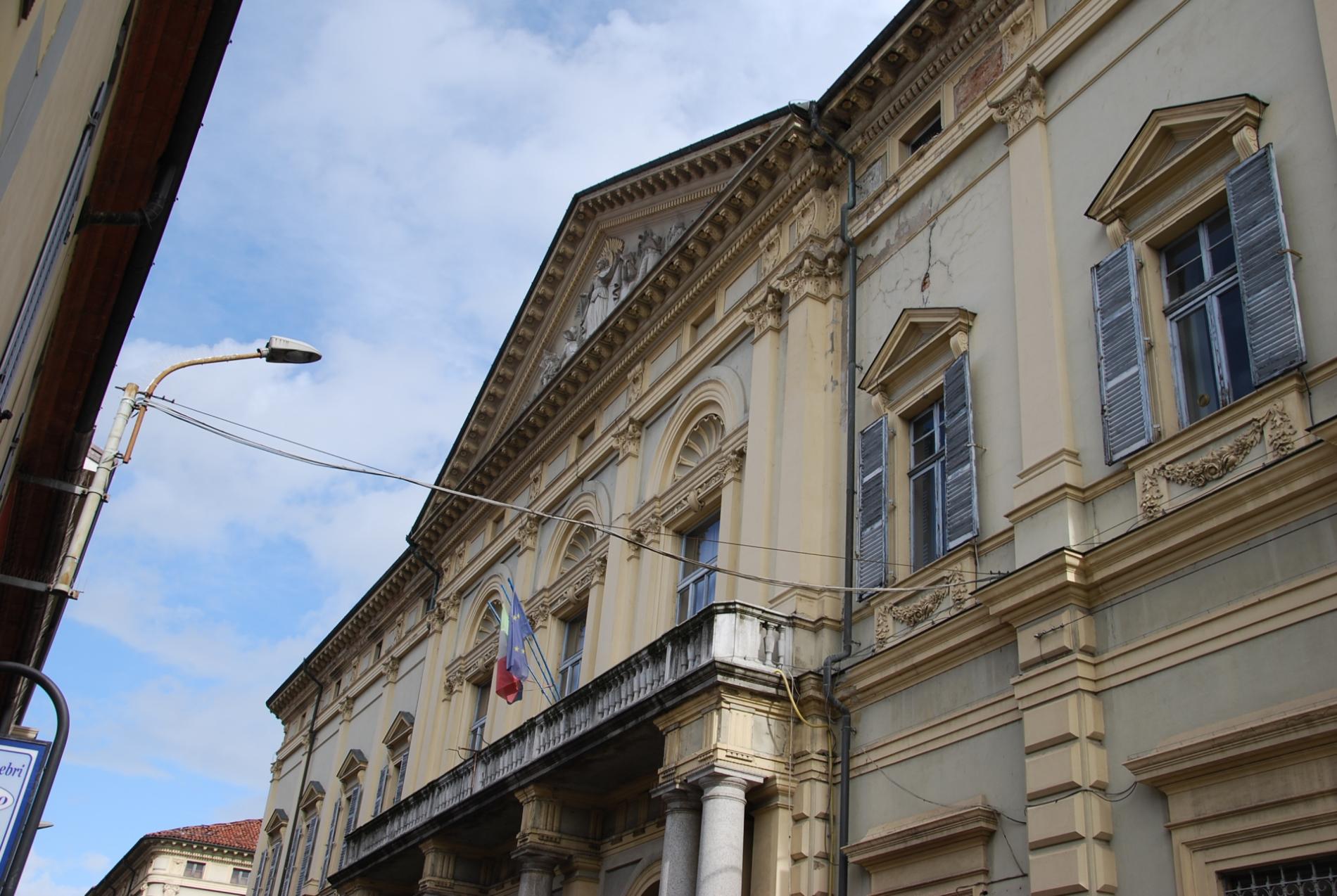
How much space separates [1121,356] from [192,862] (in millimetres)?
55519

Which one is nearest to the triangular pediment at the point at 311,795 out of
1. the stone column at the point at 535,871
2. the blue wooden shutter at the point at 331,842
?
the blue wooden shutter at the point at 331,842

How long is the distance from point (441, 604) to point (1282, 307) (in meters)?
21.3

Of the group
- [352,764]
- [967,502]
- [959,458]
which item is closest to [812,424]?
[959,458]

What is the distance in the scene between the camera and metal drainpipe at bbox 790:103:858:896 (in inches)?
494

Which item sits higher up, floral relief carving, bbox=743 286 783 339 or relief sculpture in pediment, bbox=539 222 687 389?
relief sculpture in pediment, bbox=539 222 687 389

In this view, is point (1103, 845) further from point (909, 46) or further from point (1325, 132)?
point (909, 46)

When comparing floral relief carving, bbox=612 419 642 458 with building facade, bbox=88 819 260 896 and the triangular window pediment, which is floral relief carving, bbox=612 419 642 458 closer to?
the triangular window pediment

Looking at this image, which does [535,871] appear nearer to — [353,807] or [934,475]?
[934,475]

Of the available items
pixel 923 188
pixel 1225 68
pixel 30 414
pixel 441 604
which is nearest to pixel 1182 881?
pixel 1225 68

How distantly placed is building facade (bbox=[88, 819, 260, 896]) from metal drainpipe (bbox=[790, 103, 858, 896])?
49.6 m

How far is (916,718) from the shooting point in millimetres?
12289

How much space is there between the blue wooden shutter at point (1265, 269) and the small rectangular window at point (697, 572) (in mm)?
8752

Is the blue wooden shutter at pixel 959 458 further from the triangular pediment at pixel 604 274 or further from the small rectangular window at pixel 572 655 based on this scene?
the small rectangular window at pixel 572 655

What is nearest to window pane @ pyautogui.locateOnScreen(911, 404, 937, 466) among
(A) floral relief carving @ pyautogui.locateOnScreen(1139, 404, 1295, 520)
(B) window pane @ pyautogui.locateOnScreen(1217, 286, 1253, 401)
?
(A) floral relief carving @ pyautogui.locateOnScreen(1139, 404, 1295, 520)
